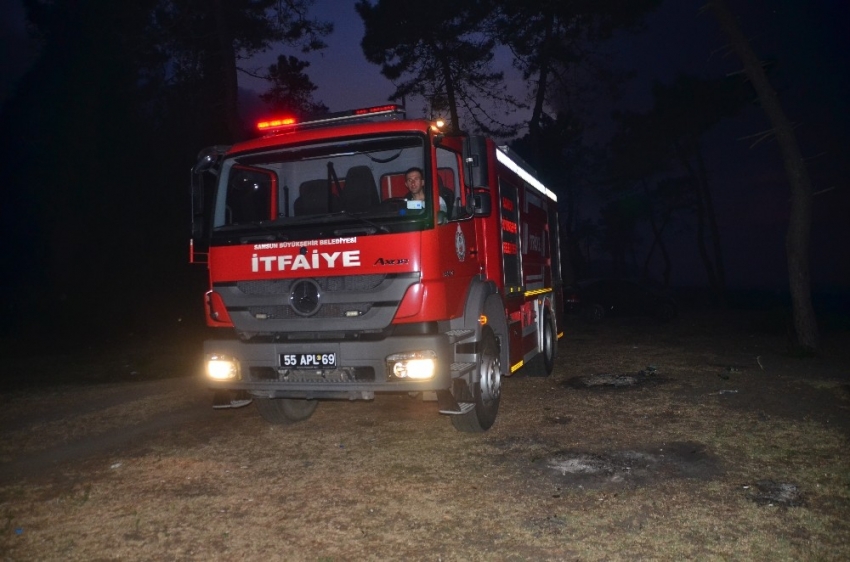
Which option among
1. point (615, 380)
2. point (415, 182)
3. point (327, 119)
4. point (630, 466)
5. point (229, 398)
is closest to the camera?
point (630, 466)

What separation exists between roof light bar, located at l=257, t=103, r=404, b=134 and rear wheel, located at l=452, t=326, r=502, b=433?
2349 millimetres

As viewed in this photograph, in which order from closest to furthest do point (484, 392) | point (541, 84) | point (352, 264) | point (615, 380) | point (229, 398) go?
point (352, 264) < point (229, 398) < point (484, 392) < point (615, 380) < point (541, 84)

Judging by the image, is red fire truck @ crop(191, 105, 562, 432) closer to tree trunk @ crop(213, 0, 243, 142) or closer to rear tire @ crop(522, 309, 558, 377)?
rear tire @ crop(522, 309, 558, 377)

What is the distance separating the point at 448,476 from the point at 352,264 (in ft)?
6.37

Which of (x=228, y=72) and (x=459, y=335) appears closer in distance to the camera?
(x=459, y=335)

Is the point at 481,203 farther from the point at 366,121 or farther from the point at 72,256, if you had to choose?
the point at 72,256

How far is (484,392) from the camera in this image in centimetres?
630

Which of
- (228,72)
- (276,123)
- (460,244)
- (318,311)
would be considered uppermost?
(228,72)

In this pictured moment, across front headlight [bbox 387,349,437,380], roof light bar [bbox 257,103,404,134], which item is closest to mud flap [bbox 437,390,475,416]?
front headlight [bbox 387,349,437,380]

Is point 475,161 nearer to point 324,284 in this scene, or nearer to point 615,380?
point 324,284

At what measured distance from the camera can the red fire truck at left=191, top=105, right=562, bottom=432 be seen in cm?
544

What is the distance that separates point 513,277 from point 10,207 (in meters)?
22.1

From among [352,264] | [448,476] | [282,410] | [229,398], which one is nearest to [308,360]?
[352,264]

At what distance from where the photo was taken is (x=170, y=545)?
13.3 feet
